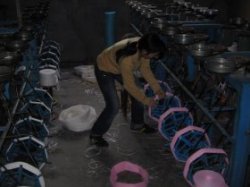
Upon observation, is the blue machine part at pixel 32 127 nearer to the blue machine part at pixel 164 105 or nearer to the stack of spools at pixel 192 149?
the stack of spools at pixel 192 149

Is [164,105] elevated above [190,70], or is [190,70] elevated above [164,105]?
[190,70]

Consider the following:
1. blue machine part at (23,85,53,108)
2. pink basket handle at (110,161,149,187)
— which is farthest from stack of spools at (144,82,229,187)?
blue machine part at (23,85,53,108)

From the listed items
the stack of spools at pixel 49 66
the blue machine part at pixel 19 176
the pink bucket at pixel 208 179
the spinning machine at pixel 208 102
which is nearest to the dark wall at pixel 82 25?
the stack of spools at pixel 49 66

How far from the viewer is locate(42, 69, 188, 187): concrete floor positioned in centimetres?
363

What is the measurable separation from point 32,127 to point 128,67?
1.34 meters

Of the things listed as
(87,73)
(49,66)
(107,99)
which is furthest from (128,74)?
(87,73)

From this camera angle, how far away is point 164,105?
4.64 meters

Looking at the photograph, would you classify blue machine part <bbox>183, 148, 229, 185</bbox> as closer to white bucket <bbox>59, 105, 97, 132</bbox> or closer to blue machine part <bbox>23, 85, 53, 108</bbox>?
white bucket <bbox>59, 105, 97, 132</bbox>

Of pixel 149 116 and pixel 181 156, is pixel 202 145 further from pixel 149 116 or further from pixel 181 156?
pixel 149 116

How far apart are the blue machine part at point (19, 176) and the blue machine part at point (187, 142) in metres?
1.38

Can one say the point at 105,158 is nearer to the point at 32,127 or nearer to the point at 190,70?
the point at 32,127

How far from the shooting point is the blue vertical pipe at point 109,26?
7.54 metres

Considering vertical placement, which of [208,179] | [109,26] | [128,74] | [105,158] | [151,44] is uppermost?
[151,44]

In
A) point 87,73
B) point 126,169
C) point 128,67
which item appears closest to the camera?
point 128,67
